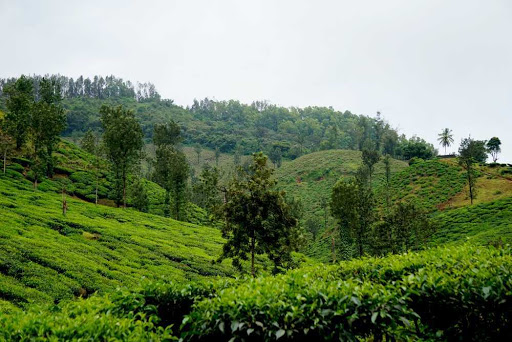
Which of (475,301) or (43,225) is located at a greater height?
(475,301)

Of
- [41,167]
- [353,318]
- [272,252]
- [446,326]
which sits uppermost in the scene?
[41,167]

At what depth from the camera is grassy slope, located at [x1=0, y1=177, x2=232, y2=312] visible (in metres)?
21.9

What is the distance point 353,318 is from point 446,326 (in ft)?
8.08

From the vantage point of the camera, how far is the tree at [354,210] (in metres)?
44.0

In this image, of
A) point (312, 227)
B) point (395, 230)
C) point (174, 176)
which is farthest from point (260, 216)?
point (312, 227)

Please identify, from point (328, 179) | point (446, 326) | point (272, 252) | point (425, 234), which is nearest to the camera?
point (446, 326)

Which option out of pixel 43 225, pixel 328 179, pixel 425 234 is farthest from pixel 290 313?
pixel 328 179

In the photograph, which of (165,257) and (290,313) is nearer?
(290,313)

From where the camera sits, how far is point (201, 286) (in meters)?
9.00

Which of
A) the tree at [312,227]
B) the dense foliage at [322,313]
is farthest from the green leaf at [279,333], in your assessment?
the tree at [312,227]

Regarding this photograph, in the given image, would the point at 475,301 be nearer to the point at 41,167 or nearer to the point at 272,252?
the point at 272,252

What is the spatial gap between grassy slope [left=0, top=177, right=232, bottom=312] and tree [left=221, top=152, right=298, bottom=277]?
5808 millimetres

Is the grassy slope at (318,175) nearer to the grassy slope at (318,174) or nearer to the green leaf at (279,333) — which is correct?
the grassy slope at (318,174)

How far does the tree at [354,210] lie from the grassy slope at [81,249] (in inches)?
647
